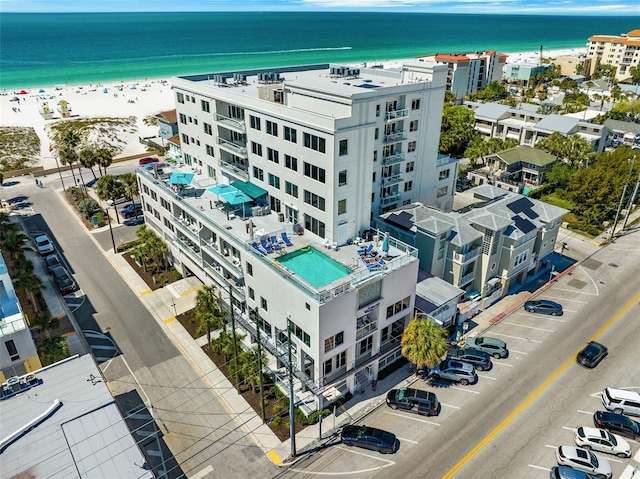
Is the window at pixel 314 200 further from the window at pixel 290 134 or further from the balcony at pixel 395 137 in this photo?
the balcony at pixel 395 137

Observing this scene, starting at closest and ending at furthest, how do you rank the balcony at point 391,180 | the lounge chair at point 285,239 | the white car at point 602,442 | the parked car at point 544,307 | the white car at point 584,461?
the white car at point 584,461 → the white car at point 602,442 → the lounge chair at point 285,239 → the parked car at point 544,307 → the balcony at point 391,180

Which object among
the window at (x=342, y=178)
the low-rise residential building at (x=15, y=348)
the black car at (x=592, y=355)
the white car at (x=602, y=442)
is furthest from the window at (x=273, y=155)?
the white car at (x=602, y=442)

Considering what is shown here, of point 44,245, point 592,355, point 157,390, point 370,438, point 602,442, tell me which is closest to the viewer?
point 602,442

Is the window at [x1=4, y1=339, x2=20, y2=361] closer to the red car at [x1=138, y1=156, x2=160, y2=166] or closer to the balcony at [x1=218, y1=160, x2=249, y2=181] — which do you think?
the balcony at [x1=218, y1=160, x2=249, y2=181]

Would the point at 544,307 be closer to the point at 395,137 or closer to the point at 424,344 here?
the point at 424,344

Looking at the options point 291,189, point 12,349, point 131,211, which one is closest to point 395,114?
point 291,189

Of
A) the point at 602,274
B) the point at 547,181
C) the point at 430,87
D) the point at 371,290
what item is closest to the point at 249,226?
the point at 371,290

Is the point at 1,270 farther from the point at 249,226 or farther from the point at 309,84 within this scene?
the point at 309,84

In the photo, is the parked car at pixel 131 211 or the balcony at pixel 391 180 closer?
the balcony at pixel 391 180
